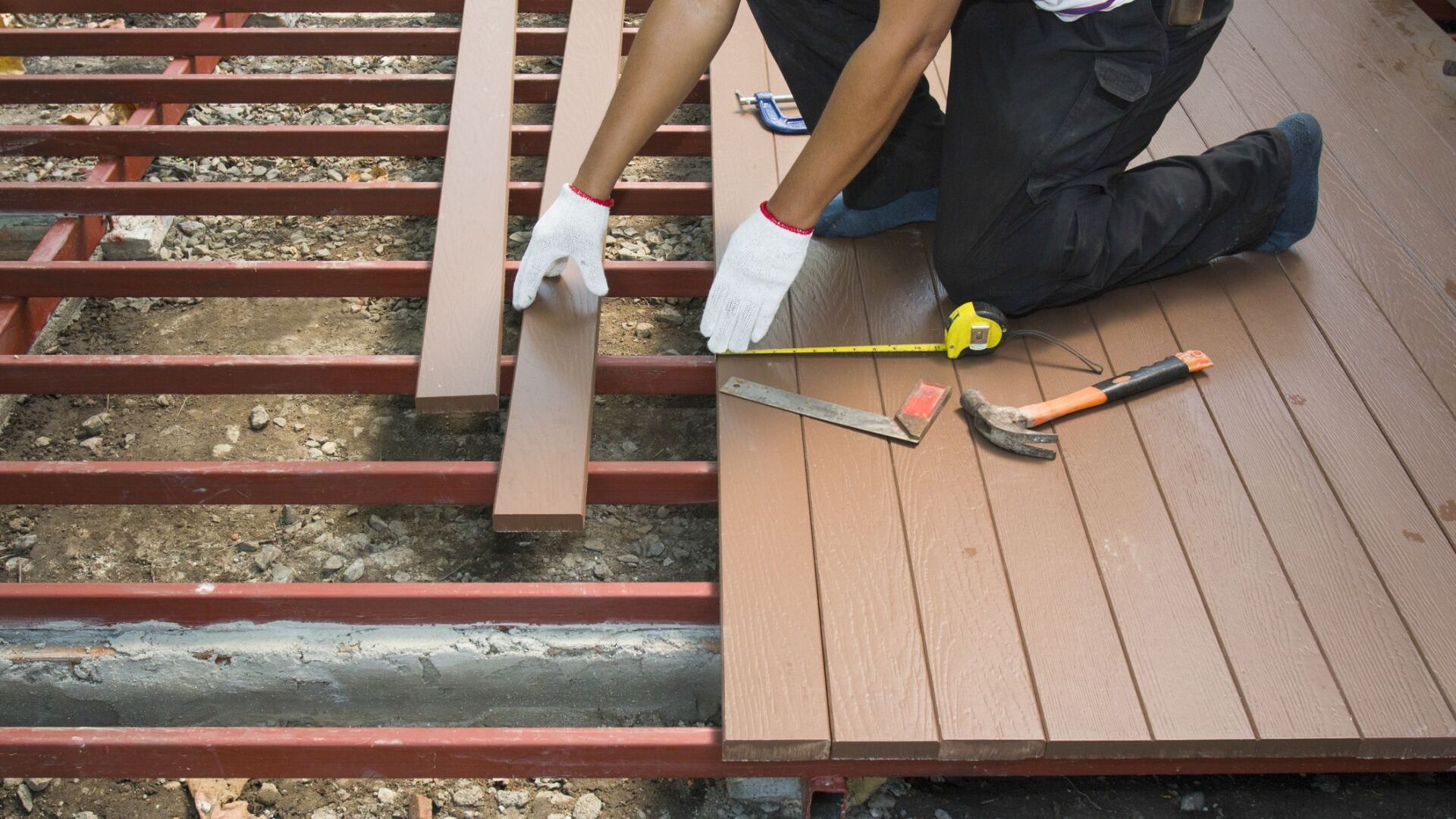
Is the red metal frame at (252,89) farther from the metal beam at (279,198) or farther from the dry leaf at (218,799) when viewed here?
the dry leaf at (218,799)

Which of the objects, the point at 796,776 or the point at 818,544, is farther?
the point at 818,544

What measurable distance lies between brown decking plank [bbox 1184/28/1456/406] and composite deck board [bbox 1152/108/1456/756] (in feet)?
0.67

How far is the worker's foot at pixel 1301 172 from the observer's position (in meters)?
2.69

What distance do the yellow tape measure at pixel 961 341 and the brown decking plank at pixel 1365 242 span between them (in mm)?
799

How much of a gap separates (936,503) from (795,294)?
673mm

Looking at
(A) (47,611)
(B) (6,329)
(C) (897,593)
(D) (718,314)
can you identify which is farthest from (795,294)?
(B) (6,329)

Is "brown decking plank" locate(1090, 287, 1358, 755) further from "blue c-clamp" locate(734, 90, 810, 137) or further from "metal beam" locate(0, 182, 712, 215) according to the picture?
"metal beam" locate(0, 182, 712, 215)

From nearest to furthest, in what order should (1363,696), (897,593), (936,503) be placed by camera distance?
(1363,696) → (897,593) → (936,503)

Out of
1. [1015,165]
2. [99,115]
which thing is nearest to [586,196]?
[1015,165]

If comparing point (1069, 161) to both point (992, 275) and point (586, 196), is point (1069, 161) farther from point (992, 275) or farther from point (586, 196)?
point (586, 196)

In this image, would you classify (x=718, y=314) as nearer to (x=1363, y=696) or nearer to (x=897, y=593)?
(x=897, y=593)

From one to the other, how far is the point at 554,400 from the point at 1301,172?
1742mm

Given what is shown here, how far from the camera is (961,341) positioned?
2.49 meters

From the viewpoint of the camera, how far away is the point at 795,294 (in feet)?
8.79
